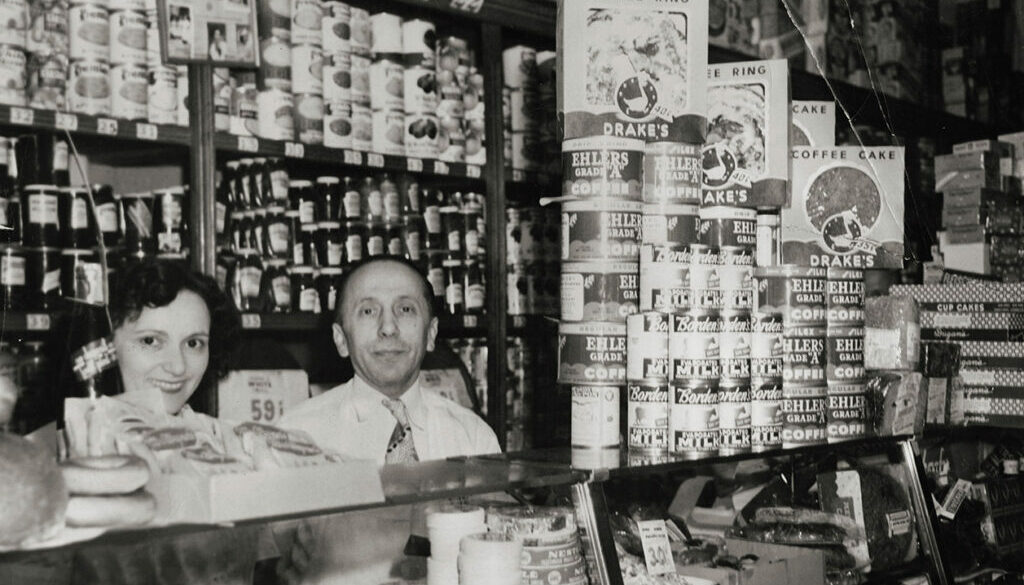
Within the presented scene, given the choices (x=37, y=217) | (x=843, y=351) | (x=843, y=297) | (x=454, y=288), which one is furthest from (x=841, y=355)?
(x=37, y=217)

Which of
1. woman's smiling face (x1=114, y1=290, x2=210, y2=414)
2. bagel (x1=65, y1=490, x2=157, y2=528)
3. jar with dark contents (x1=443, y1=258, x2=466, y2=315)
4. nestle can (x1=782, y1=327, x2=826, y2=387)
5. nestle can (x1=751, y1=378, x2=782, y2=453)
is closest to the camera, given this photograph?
bagel (x1=65, y1=490, x2=157, y2=528)

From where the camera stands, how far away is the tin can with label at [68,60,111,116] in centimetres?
265

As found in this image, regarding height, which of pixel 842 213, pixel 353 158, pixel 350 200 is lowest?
pixel 842 213

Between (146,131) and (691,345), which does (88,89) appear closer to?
(146,131)

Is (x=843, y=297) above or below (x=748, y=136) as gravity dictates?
below

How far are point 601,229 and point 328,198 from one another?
155cm

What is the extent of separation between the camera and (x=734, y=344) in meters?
1.95

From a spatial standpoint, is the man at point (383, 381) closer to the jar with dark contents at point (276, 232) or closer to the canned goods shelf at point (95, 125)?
the jar with dark contents at point (276, 232)

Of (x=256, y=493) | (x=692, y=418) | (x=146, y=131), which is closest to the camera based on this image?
(x=256, y=493)

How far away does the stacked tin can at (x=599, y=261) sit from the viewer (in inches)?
72.6

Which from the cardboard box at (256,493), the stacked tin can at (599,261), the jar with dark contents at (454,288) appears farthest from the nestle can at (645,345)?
the jar with dark contents at (454,288)

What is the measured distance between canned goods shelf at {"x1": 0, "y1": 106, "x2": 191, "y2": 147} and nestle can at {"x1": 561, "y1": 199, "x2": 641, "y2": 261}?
1350 mm

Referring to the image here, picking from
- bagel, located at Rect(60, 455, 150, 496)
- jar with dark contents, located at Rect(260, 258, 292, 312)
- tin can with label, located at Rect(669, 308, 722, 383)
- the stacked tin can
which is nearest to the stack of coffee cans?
tin can with label, located at Rect(669, 308, 722, 383)

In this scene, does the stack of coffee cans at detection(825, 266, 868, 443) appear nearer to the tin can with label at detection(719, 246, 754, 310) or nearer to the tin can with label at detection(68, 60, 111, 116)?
the tin can with label at detection(719, 246, 754, 310)
